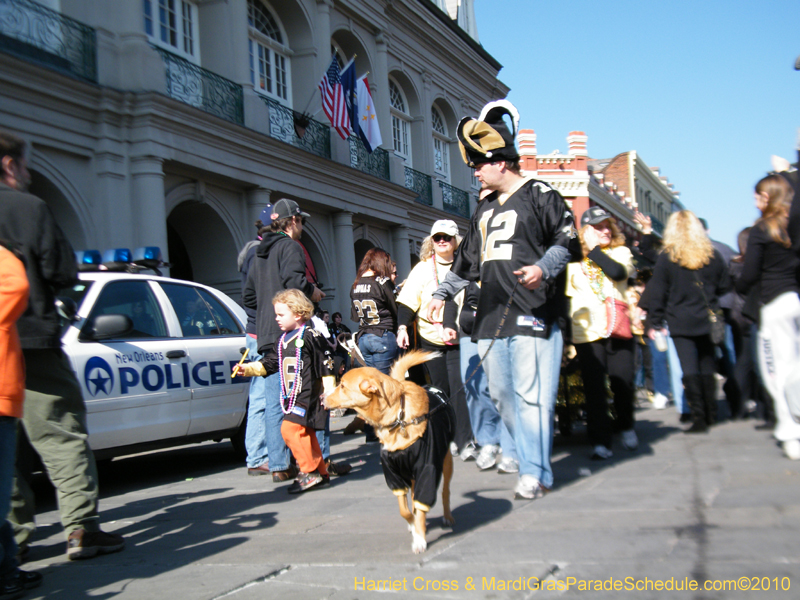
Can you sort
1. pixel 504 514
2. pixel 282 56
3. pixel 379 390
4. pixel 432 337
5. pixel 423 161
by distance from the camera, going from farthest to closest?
pixel 423 161 < pixel 282 56 < pixel 432 337 < pixel 504 514 < pixel 379 390

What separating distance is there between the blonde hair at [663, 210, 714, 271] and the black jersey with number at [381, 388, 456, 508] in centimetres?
402

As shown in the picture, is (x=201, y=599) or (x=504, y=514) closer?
(x=201, y=599)

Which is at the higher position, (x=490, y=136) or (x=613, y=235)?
(x=490, y=136)

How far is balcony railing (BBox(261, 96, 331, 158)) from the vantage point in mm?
16391

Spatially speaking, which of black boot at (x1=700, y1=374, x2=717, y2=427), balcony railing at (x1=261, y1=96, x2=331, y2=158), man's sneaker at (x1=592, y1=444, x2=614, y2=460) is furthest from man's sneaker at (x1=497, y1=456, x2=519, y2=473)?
balcony railing at (x1=261, y1=96, x2=331, y2=158)

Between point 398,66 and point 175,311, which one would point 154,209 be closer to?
point 175,311

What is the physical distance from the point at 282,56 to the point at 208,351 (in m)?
13.5

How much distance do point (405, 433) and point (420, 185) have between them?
69.9ft

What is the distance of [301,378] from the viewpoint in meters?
5.49

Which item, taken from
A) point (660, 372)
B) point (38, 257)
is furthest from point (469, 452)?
point (660, 372)

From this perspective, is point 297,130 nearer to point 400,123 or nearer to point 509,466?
point 400,123

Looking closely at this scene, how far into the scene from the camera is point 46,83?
11.2 meters

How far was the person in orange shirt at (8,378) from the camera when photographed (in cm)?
300

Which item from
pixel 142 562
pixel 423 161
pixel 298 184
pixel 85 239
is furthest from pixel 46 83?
pixel 423 161
